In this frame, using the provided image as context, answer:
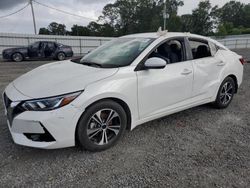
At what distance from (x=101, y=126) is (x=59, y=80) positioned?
78 cm

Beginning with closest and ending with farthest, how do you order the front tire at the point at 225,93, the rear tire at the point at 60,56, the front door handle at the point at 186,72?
the front door handle at the point at 186,72 → the front tire at the point at 225,93 → the rear tire at the point at 60,56

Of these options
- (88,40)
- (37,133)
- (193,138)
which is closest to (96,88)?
(37,133)

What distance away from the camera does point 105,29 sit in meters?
57.8

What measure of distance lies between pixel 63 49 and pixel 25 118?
13427 millimetres

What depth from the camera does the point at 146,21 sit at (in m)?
57.3

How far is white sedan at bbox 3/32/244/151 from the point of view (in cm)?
239

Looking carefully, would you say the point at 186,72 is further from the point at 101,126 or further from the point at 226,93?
the point at 101,126

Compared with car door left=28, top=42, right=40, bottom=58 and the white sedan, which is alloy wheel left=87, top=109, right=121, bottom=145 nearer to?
the white sedan

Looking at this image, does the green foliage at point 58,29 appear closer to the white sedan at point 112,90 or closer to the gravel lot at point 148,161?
the white sedan at point 112,90

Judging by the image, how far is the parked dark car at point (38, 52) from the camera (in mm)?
13086

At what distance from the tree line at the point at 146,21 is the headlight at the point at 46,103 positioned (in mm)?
52256

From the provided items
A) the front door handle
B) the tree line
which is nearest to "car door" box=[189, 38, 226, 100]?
the front door handle

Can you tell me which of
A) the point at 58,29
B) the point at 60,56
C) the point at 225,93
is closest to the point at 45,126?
the point at 225,93

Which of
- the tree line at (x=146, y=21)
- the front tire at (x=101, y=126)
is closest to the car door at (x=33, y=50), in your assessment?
the front tire at (x=101, y=126)
